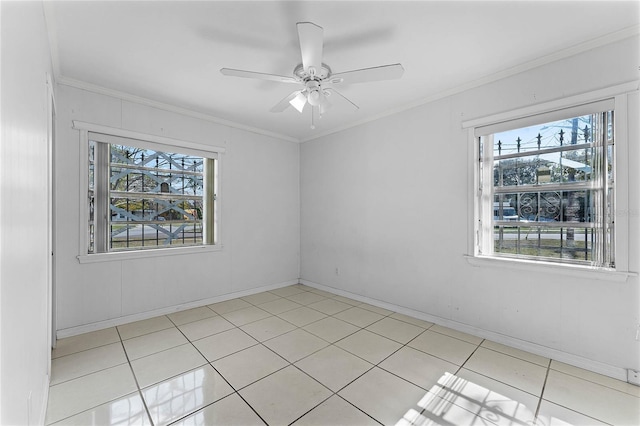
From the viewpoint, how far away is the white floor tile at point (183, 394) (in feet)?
5.99

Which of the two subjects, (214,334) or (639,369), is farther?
(214,334)

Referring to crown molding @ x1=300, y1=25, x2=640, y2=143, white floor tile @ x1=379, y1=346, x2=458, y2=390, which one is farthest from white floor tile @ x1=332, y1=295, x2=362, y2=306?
crown molding @ x1=300, y1=25, x2=640, y2=143

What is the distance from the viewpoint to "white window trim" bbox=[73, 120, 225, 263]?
9.74 ft

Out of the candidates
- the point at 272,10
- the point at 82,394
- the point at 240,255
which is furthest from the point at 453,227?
the point at 82,394

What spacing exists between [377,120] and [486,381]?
10.2ft

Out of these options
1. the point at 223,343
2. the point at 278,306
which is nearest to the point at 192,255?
the point at 278,306

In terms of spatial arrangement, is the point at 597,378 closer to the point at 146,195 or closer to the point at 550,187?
the point at 550,187

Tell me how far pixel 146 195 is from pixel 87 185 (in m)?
0.58

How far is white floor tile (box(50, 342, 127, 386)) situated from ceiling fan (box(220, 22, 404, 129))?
2.59 meters

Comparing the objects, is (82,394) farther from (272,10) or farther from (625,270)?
(625,270)

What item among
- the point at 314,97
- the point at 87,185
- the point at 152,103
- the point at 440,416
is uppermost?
the point at 152,103

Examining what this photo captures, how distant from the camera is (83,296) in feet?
9.77

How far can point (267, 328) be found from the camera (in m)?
3.12

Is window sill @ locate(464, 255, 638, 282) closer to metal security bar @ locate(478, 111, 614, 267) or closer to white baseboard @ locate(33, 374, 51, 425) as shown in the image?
metal security bar @ locate(478, 111, 614, 267)
